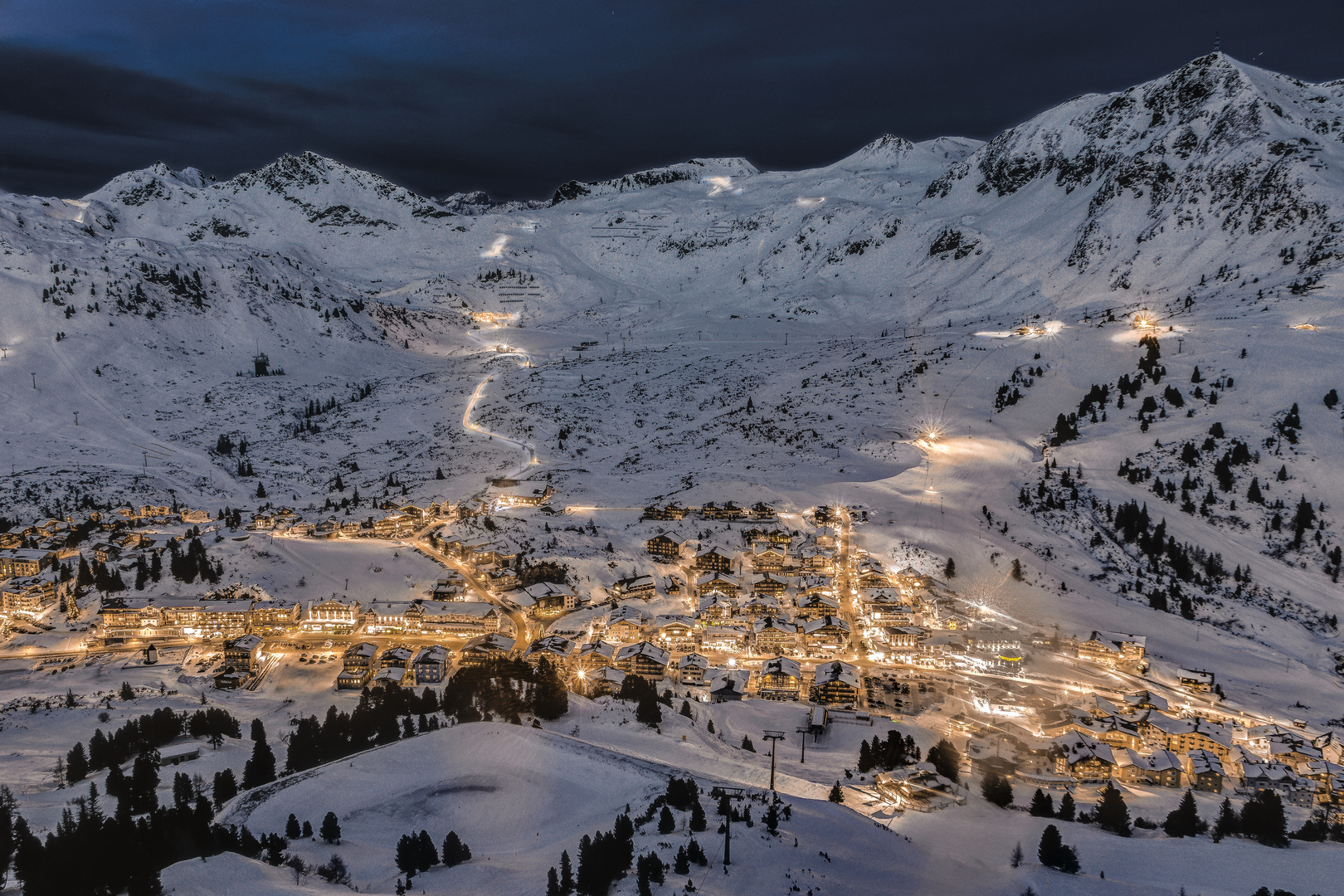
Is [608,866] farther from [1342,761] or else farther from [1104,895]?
[1342,761]

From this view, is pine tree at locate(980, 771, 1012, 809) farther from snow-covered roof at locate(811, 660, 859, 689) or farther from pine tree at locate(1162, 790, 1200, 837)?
snow-covered roof at locate(811, 660, 859, 689)

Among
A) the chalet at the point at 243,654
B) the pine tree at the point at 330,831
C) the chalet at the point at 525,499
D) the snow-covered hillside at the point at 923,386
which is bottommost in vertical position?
the chalet at the point at 243,654

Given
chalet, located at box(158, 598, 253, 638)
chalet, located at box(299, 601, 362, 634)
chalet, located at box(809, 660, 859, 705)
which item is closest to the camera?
chalet, located at box(809, 660, 859, 705)

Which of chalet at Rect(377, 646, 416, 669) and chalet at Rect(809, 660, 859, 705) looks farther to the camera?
chalet at Rect(377, 646, 416, 669)

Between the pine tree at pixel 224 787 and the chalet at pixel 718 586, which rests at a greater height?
the chalet at pixel 718 586

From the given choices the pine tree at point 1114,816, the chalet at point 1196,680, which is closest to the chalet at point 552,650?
the pine tree at point 1114,816

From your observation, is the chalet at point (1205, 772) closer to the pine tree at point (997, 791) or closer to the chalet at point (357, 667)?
the pine tree at point (997, 791)

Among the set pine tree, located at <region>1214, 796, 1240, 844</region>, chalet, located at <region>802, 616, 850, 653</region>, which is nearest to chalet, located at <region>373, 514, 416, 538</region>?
chalet, located at <region>802, 616, 850, 653</region>
